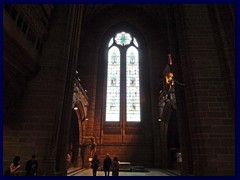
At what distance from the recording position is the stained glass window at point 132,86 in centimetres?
1483

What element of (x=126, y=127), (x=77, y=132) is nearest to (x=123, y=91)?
(x=126, y=127)

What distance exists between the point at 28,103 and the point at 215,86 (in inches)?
250

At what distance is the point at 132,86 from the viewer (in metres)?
15.5

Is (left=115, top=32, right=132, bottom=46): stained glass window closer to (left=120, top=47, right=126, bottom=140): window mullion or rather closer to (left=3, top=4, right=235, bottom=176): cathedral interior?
(left=120, top=47, right=126, bottom=140): window mullion

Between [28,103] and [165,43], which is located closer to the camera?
[28,103]

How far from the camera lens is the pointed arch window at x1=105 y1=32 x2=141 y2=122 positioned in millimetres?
14766

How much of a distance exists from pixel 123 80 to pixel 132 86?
0.93m

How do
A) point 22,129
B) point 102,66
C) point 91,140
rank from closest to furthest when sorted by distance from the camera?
point 22,129 < point 91,140 < point 102,66

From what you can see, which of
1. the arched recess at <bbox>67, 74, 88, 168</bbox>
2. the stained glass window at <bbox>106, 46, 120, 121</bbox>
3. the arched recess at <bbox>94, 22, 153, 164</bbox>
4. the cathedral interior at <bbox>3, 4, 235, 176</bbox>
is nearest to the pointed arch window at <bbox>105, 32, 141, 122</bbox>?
the stained glass window at <bbox>106, 46, 120, 121</bbox>

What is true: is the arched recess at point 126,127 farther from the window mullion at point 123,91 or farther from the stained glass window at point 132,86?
the stained glass window at point 132,86

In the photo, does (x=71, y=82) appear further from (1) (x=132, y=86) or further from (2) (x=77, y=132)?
(1) (x=132, y=86)

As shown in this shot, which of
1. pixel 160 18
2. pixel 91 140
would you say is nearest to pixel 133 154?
pixel 91 140

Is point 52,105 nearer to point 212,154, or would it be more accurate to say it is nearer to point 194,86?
point 194,86

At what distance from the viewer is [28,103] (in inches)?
239
